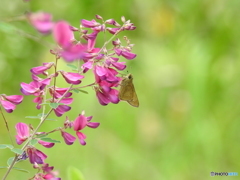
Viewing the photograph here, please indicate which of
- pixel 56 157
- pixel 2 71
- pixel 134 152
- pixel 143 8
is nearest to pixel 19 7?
pixel 2 71

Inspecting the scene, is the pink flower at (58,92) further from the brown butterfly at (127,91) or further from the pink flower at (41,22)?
the pink flower at (41,22)

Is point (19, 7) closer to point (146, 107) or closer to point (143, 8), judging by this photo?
point (143, 8)

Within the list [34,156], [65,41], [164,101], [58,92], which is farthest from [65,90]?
[164,101]

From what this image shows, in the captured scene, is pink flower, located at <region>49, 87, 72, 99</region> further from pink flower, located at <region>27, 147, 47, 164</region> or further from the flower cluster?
pink flower, located at <region>27, 147, 47, 164</region>

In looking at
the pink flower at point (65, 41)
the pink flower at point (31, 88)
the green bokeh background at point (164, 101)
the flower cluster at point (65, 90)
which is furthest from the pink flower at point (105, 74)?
the green bokeh background at point (164, 101)

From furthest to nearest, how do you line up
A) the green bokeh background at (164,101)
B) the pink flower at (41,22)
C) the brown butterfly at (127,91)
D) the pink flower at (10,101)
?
the green bokeh background at (164,101) → the brown butterfly at (127,91) → the pink flower at (10,101) → the pink flower at (41,22)

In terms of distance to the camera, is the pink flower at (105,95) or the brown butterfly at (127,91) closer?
the pink flower at (105,95)
